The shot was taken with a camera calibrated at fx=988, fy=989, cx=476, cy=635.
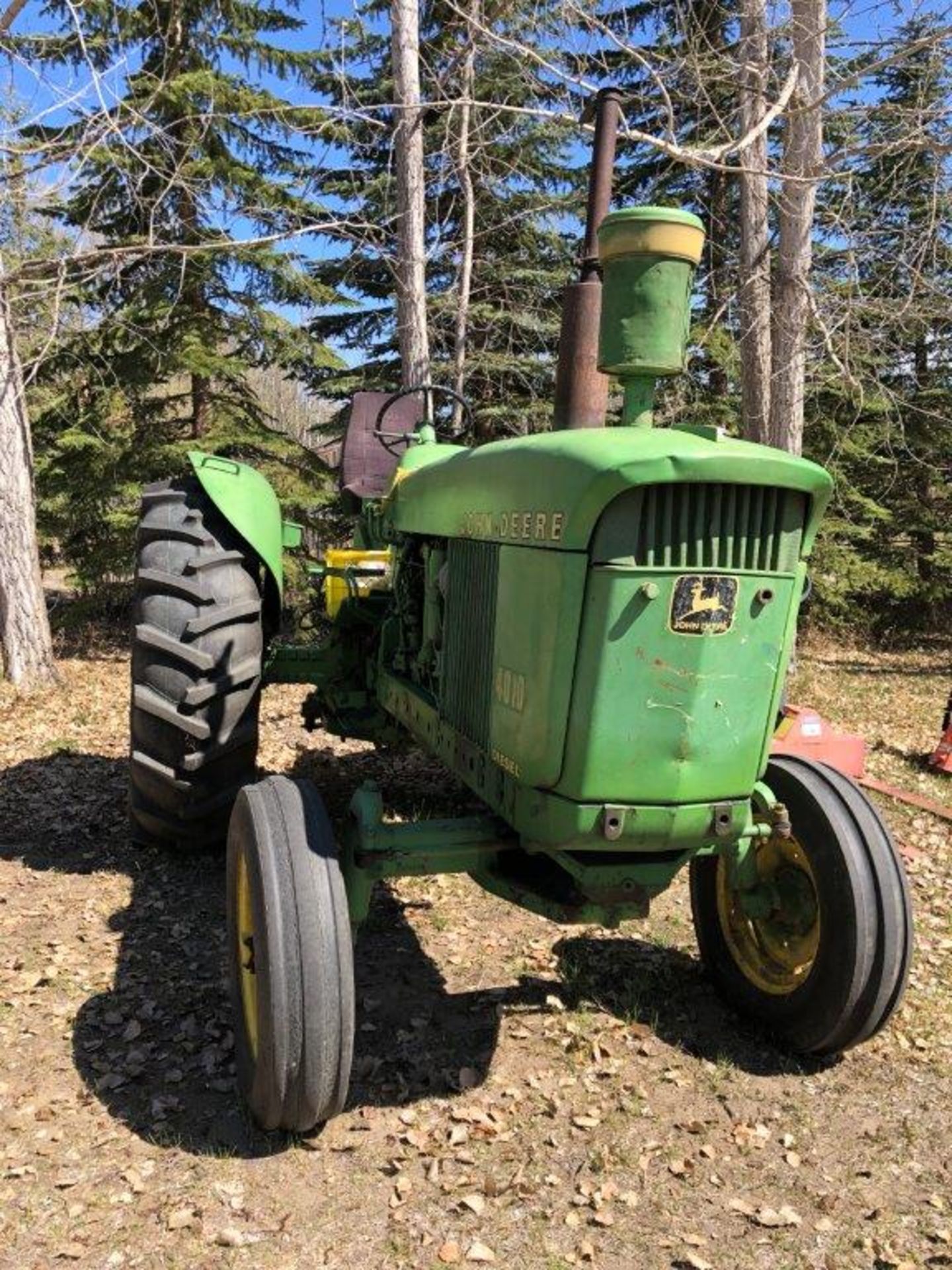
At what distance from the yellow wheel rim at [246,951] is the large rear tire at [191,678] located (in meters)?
1.15

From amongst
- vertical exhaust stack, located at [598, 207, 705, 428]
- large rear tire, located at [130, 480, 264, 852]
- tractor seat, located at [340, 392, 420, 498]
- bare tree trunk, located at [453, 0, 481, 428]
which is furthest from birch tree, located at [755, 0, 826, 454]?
large rear tire, located at [130, 480, 264, 852]

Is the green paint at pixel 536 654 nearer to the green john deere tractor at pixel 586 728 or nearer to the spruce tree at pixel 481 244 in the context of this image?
the green john deere tractor at pixel 586 728

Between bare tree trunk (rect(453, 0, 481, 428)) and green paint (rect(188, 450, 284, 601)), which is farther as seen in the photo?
bare tree trunk (rect(453, 0, 481, 428))

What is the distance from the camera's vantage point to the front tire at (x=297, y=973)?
2588mm

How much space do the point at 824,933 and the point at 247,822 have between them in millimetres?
1837

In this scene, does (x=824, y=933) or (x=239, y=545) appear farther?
(x=239, y=545)

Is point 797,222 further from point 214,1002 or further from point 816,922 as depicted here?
point 214,1002

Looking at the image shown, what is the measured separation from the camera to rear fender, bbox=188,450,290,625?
Result: 14.4 feet

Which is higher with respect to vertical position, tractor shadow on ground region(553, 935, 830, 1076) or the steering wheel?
the steering wheel

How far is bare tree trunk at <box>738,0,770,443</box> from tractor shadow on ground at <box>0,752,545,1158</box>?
21.5 feet

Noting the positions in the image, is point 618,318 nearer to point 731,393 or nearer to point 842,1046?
point 842,1046

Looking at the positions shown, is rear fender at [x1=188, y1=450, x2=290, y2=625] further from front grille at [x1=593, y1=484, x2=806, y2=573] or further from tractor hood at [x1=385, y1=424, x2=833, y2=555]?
front grille at [x1=593, y1=484, x2=806, y2=573]

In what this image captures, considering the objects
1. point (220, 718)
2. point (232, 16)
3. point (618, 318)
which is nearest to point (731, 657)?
point (618, 318)

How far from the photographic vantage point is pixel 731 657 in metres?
2.50
